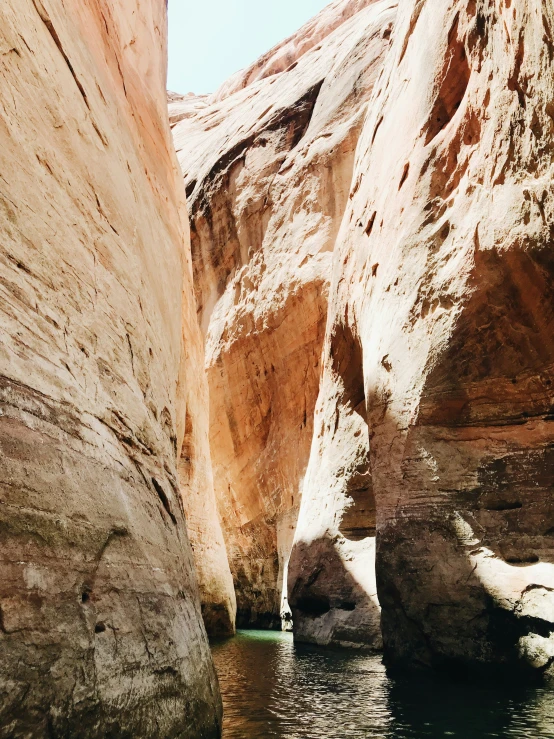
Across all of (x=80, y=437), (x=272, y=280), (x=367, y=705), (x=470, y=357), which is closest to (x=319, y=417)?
(x=470, y=357)

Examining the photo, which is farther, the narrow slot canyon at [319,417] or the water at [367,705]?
the water at [367,705]

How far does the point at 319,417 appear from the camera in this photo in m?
14.4

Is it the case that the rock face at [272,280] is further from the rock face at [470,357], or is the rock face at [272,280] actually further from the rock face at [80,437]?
the rock face at [80,437]

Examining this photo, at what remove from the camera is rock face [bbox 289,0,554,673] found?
7312 mm

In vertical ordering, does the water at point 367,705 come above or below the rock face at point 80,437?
below

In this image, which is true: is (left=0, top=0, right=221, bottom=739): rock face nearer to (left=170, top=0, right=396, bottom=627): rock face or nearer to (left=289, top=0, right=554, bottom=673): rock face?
(left=289, top=0, right=554, bottom=673): rock face

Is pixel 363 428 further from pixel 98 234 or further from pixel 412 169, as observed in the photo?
pixel 98 234

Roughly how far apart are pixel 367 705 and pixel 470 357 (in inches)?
164

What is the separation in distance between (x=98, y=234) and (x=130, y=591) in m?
3.21

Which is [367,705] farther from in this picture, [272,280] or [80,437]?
[272,280]

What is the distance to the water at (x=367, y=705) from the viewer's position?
16.6 ft

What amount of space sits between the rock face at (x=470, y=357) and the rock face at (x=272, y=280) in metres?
10.3

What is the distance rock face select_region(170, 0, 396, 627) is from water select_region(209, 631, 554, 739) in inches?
406

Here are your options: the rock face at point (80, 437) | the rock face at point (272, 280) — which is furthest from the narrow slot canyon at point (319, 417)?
the rock face at point (272, 280)
